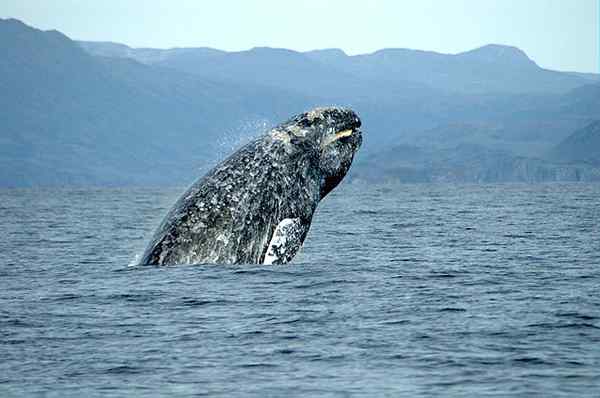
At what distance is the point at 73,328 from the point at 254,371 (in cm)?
325

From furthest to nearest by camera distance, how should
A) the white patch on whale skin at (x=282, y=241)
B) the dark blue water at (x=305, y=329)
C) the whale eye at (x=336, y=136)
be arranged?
the whale eye at (x=336, y=136) < the white patch on whale skin at (x=282, y=241) < the dark blue water at (x=305, y=329)

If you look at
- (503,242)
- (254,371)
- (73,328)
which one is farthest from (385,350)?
Answer: (503,242)

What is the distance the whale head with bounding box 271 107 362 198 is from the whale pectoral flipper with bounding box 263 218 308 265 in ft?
3.67

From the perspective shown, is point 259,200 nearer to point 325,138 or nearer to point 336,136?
point 325,138

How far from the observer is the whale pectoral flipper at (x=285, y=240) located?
15.1 metres

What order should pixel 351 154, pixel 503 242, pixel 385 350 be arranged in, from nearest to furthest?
pixel 385 350, pixel 351 154, pixel 503 242

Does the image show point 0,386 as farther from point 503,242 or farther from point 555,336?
point 503,242

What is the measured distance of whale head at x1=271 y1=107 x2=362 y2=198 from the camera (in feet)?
52.6

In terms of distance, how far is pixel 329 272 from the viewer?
17.5m

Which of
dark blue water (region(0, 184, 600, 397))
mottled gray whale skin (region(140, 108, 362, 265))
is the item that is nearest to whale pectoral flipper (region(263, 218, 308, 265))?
mottled gray whale skin (region(140, 108, 362, 265))

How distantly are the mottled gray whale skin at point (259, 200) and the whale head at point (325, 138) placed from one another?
0.05 ft

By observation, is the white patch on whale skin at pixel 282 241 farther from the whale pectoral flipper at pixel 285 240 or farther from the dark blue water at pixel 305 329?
the dark blue water at pixel 305 329

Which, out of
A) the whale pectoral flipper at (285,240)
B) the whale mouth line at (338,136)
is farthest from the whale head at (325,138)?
Result: the whale pectoral flipper at (285,240)

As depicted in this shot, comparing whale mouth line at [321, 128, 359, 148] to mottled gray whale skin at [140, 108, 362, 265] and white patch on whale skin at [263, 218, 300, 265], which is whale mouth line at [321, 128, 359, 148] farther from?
white patch on whale skin at [263, 218, 300, 265]
